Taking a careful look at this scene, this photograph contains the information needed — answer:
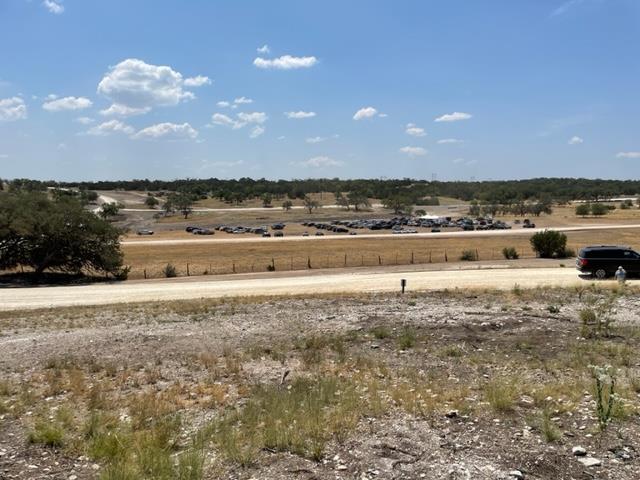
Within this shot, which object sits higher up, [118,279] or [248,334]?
[248,334]

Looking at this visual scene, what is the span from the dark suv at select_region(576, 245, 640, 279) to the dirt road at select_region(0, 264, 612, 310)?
1106 millimetres

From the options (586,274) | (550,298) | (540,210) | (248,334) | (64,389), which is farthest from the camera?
(540,210)

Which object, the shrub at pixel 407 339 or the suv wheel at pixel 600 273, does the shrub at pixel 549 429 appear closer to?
the shrub at pixel 407 339

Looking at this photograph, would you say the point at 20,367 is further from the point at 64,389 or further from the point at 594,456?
the point at 594,456

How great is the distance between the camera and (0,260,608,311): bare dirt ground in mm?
31672

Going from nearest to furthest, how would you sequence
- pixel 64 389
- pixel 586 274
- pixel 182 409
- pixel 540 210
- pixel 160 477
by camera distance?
1. pixel 160 477
2. pixel 182 409
3. pixel 64 389
4. pixel 586 274
5. pixel 540 210

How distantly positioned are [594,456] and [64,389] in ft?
29.5

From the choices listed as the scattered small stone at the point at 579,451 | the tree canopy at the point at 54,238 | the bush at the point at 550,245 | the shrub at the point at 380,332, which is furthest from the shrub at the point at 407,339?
the bush at the point at 550,245

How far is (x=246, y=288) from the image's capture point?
36.2 metres

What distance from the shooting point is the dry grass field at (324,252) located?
55.7 meters

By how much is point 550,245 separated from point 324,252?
93.3 feet

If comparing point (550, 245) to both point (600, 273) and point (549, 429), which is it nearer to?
point (600, 273)

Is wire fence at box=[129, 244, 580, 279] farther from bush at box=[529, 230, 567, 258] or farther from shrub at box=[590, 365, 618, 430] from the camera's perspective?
shrub at box=[590, 365, 618, 430]

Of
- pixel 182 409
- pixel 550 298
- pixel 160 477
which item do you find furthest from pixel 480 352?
pixel 550 298
